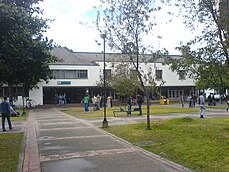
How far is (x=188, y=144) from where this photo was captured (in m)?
9.00

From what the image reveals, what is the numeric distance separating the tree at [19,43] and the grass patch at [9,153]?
2.59 metres

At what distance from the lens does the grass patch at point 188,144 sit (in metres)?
6.88

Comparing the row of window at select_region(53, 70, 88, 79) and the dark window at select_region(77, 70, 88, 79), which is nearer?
the row of window at select_region(53, 70, 88, 79)

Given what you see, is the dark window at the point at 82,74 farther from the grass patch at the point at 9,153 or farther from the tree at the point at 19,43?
the grass patch at the point at 9,153

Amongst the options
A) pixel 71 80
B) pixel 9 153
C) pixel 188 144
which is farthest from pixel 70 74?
pixel 188 144

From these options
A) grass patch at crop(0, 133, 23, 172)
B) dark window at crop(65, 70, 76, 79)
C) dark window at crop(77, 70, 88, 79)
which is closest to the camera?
grass patch at crop(0, 133, 23, 172)

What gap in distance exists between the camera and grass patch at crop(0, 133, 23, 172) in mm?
7184

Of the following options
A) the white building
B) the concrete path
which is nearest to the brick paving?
the concrete path

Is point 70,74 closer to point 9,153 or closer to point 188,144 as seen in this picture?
point 9,153

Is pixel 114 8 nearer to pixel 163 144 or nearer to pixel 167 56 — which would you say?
pixel 167 56

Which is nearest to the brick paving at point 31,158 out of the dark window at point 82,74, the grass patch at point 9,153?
the grass patch at point 9,153

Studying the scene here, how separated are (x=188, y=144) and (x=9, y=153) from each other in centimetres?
547

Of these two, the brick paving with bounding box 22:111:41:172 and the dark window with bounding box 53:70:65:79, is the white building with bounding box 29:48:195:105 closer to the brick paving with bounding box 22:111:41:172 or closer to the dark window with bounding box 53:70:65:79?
the dark window with bounding box 53:70:65:79

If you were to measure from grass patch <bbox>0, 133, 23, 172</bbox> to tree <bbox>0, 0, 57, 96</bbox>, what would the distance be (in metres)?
2.59
